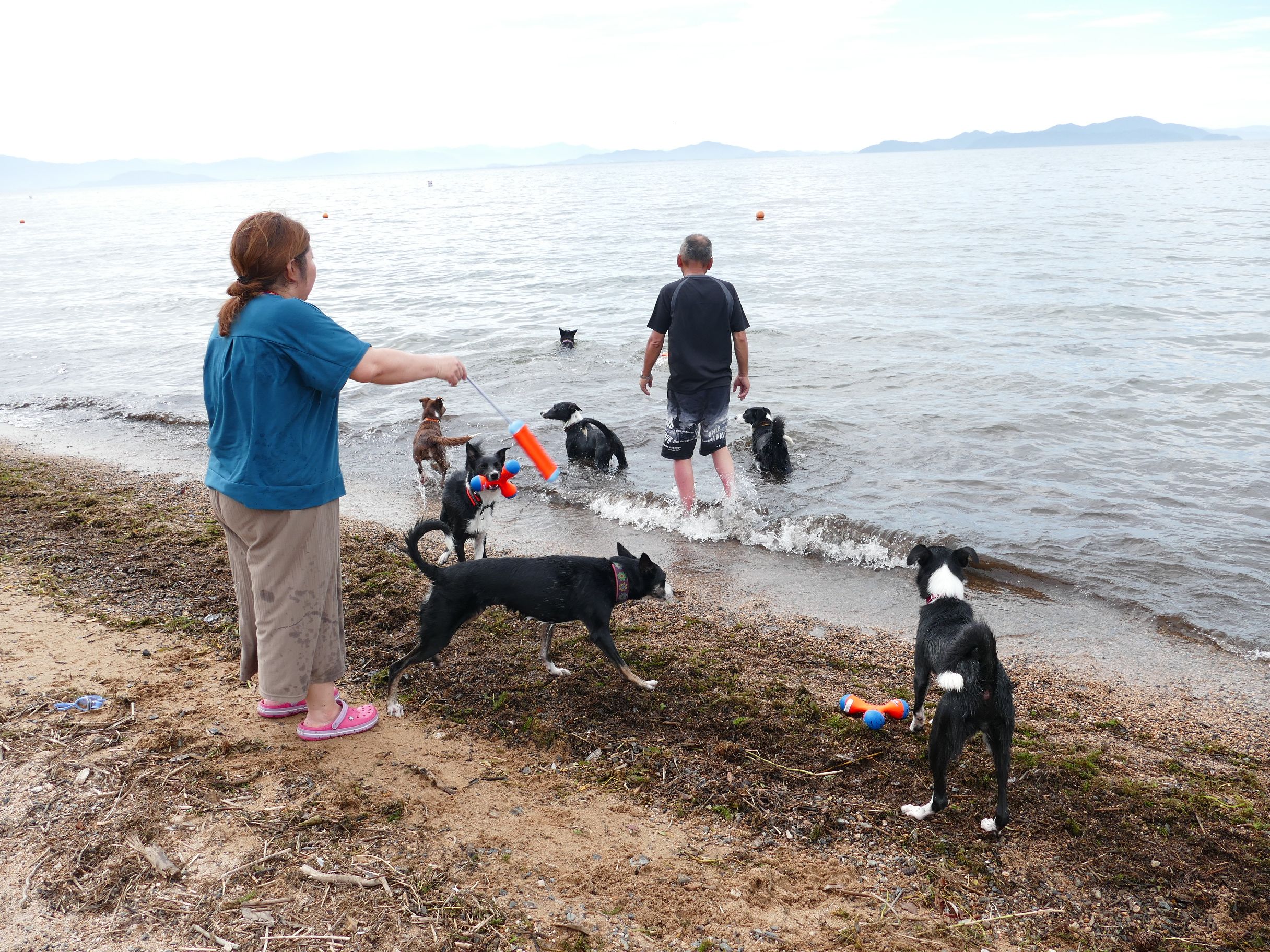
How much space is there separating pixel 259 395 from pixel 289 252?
0.64 metres

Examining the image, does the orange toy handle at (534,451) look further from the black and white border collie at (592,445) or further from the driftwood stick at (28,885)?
the black and white border collie at (592,445)

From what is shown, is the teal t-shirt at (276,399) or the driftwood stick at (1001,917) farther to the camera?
the teal t-shirt at (276,399)

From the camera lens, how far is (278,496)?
143 inches

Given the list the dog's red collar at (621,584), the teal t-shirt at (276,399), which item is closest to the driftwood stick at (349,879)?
the teal t-shirt at (276,399)

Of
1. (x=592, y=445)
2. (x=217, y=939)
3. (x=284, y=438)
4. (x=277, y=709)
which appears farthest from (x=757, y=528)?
(x=217, y=939)

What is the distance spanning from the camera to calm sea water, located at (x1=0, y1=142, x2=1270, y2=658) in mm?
8211

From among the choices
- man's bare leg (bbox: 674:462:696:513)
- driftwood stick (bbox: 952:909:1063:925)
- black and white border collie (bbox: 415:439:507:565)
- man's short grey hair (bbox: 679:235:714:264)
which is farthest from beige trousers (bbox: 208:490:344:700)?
man's bare leg (bbox: 674:462:696:513)

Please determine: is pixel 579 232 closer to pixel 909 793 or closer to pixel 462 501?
pixel 462 501

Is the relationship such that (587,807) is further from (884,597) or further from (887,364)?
(887,364)

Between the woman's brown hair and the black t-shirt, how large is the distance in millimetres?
4196

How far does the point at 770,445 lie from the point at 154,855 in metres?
7.91

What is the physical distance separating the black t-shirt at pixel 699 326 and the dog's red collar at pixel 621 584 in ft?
10.3

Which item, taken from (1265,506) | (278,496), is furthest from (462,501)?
(1265,506)

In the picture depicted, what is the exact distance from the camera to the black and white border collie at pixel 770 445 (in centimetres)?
1002
